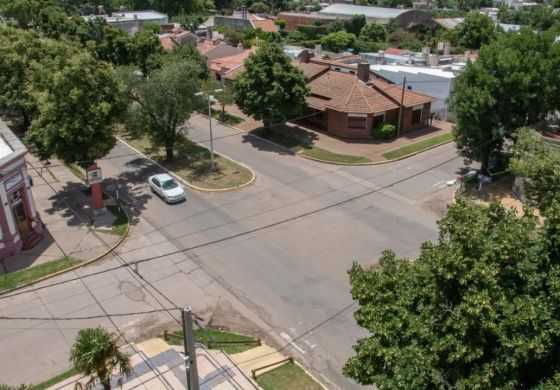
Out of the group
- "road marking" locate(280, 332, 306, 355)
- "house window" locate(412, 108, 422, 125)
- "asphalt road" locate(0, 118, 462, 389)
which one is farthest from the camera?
"house window" locate(412, 108, 422, 125)

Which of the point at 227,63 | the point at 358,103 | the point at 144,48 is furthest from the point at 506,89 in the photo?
the point at 144,48

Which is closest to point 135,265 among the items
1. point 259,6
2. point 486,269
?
point 486,269

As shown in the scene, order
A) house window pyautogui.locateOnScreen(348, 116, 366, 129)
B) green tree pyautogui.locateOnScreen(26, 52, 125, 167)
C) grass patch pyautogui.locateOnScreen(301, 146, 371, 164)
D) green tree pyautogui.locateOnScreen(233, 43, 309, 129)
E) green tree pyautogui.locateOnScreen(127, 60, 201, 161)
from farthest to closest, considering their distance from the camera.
Result: 1. house window pyautogui.locateOnScreen(348, 116, 366, 129)
2. green tree pyautogui.locateOnScreen(233, 43, 309, 129)
3. grass patch pyautogui.locateOnScreen(301, 146, 371, 164)
4. green tree pyautogui.locateOnScreen(127, 60, 201, 161)
5. green tree pyautogui.locateOnScreen(26, 52, 125, 167)

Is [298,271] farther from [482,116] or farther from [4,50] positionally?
[4,50]

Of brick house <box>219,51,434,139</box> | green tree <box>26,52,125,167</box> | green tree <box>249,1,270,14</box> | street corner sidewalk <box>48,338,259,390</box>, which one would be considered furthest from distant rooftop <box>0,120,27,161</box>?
green tree <box>249,1,270,14</box>

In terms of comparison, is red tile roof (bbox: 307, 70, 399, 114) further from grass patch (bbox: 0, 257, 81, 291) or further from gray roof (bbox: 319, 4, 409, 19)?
gray roof (bbox: 319, 4, 409, 19)

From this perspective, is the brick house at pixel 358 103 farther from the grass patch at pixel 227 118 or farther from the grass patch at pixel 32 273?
the grass patch at pixel 32 273
